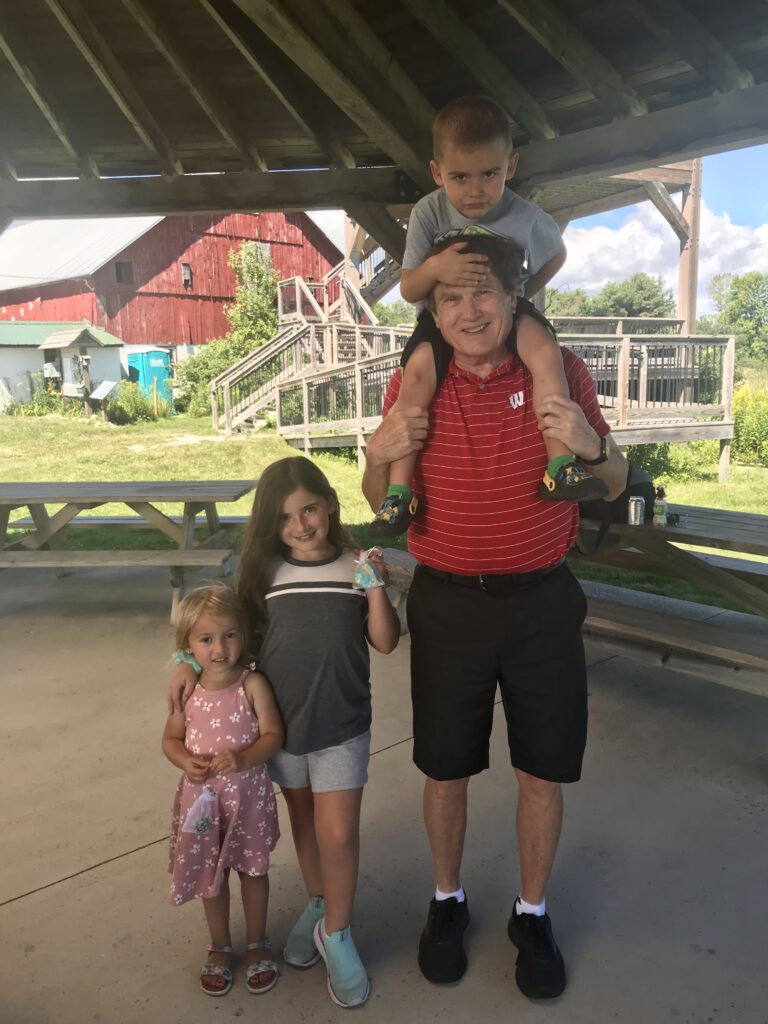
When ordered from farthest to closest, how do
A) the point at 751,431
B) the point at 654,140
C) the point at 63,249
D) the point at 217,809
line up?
the point at 63,249 → the point at 751,431 → the point at 654,140 → the point at 217,809

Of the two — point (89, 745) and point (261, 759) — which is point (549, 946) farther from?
point (89, 745)

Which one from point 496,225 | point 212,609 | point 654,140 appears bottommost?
point 212,609

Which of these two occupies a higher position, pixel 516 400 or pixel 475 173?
pixel 475 173

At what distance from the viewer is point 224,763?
1763mm

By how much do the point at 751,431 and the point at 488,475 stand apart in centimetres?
1253

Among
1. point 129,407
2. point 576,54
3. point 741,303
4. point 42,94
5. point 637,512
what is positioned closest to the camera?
point 637,512

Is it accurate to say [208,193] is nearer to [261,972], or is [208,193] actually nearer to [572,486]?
[572,486]

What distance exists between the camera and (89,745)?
10.9ft

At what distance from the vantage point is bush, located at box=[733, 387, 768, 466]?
12658 millimetres

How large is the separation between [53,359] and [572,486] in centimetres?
2269

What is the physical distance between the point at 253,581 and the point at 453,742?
617 millimetres

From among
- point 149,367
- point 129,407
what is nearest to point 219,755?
point 129,407

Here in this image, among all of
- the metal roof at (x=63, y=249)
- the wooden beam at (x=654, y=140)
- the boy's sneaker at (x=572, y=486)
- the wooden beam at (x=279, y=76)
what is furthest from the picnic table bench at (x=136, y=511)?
the metal roof at (x=63, y=249)

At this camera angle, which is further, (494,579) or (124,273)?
(124,273)
